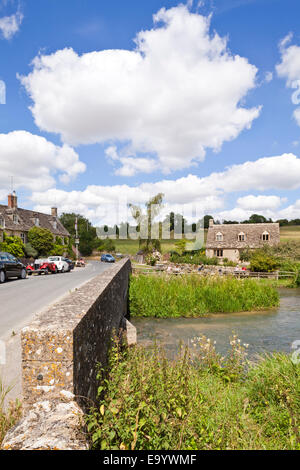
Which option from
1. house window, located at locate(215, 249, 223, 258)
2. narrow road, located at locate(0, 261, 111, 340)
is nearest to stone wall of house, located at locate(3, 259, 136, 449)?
narrow road, located at locate(0, 261, 111, 340)

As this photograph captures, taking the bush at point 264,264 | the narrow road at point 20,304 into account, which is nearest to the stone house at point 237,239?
the bush at point 264,264

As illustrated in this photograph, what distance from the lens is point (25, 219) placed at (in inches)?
1821

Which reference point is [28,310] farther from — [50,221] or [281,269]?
[50,221]

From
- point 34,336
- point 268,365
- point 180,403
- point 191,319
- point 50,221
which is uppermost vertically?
point 50,221

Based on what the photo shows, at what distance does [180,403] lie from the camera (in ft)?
11.3

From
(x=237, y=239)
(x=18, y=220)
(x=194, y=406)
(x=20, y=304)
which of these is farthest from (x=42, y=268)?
(x=237, y=239)

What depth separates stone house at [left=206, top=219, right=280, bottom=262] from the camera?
50500 millimetres

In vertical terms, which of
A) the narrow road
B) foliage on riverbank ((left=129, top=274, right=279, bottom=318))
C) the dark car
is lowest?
foliage on riverbank ((left=129, top=274, right=279, bottom=318))

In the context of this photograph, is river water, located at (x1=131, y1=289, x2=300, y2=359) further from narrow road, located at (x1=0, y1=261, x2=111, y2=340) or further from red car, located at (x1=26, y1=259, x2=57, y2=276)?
red car, located at (x1=26, y1=259, x2=57, y2=276)

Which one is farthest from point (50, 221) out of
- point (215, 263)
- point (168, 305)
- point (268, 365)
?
point (268, 365)

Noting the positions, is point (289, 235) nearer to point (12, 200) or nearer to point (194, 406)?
point (12, 200)

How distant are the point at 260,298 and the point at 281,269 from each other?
19.8 metres

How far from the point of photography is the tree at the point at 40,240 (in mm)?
42500

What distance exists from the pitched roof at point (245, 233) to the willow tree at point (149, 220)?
1138 centimetres
